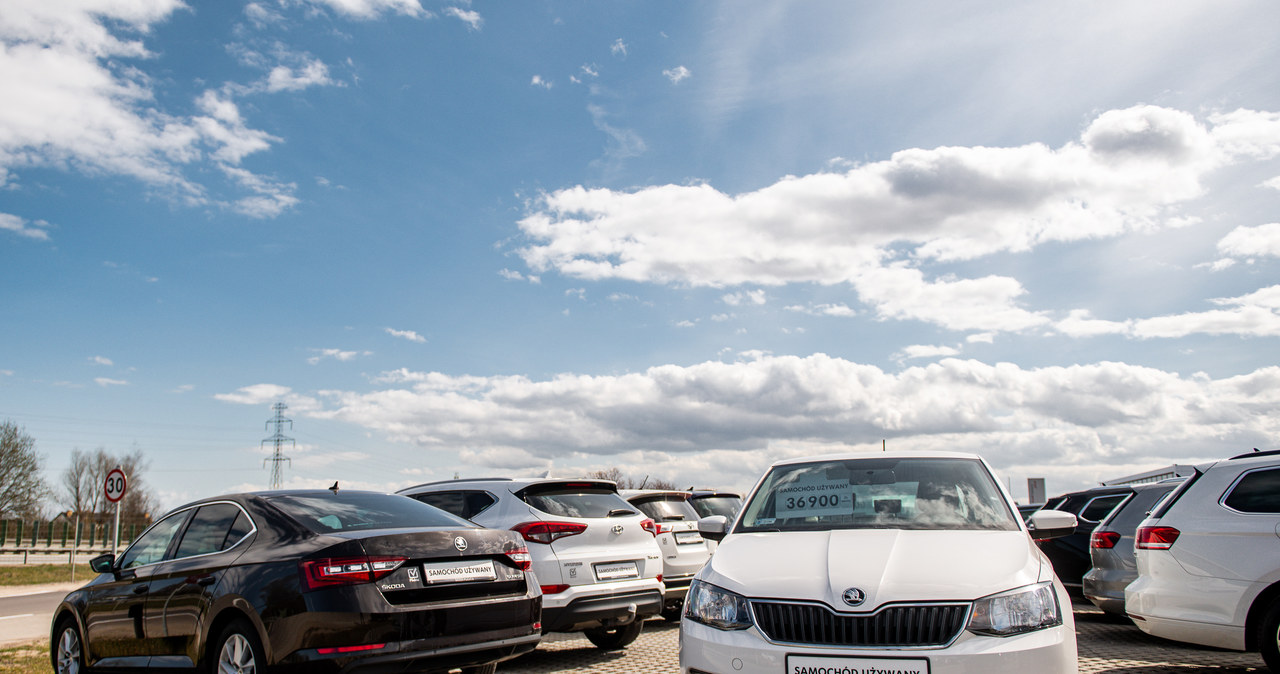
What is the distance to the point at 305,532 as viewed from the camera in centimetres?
546

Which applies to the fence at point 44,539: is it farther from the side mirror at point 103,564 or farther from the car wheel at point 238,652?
the car wheel at point 238,652

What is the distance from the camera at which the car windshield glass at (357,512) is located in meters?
5.67

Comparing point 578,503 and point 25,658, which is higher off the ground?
point 578,503

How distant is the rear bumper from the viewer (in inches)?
299

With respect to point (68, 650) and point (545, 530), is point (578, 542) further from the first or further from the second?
point (68, 650)

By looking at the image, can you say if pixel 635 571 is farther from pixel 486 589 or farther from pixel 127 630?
pixel 127 630

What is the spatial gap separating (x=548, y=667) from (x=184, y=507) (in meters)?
3.29

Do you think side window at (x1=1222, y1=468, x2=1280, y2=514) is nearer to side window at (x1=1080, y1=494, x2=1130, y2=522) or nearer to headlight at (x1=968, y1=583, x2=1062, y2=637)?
headlight at (x1=968, y1=583, x2=1062, y2=637)

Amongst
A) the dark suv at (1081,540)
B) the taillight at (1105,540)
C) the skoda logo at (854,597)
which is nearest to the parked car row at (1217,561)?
the taillight at (1105,540)

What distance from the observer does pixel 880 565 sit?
14.6 feet

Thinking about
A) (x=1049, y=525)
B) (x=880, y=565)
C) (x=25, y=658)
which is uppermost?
(x=1049, y=525)

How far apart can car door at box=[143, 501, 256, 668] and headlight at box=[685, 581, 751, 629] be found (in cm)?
289

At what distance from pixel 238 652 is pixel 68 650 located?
3162 mm

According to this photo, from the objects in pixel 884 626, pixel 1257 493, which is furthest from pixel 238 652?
pixel 1257 493
